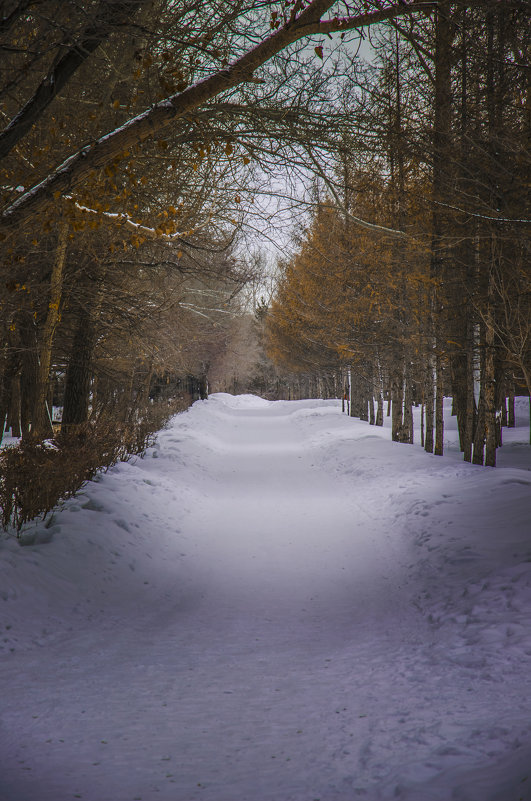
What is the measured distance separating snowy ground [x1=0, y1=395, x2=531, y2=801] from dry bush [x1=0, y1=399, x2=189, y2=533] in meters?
0.29

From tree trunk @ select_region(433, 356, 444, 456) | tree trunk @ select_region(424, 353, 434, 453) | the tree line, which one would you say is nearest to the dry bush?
the tree line

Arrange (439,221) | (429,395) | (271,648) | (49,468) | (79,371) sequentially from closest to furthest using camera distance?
(271,648) → (49,468) → (439,221) → (79,371) → (429,395)

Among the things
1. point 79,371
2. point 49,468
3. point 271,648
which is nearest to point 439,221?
point 79,371

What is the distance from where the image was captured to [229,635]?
462 cm

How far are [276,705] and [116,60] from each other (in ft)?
20.8

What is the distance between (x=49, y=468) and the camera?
22.2 ft

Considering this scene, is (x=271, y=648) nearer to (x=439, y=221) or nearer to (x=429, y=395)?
(x=439, y=221)

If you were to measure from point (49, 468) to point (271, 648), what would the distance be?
383cm

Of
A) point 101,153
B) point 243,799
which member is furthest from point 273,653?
point 101,153

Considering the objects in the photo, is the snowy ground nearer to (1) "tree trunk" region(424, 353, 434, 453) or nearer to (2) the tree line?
(2) the tree line

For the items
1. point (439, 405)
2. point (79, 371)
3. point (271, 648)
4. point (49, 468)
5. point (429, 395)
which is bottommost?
point (271, 648)

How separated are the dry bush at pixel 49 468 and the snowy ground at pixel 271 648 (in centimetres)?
29

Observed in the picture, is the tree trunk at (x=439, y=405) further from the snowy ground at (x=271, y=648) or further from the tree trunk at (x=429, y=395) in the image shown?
the snowy ground at (x=271, y=648)

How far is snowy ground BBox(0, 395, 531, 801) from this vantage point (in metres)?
2.81
